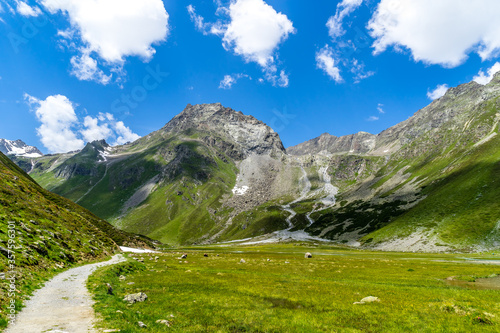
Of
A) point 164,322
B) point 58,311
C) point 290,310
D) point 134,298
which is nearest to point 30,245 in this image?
point 134,298

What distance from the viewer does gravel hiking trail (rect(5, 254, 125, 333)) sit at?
11.6 m

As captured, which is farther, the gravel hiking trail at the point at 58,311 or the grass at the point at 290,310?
the grass at the point at 290,310

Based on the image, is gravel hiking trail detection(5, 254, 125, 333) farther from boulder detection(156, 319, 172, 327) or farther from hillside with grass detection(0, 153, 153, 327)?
boulder detection(156, 319, 172, 327)

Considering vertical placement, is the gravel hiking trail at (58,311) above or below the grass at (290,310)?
above

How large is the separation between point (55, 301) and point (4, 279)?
3.95 metres

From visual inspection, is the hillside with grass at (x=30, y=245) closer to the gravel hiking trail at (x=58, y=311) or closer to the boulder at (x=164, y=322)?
the gravel hiking trail at (x=58, y=311)

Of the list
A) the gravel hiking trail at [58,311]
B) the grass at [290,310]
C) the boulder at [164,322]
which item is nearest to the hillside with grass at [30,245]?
the gravel hiking trail at [58,311]

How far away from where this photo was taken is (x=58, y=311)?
14.8m

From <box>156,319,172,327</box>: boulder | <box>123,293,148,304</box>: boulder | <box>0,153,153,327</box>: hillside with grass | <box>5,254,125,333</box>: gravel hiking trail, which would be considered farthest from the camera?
<box>123,293,148,304</box>: boulder

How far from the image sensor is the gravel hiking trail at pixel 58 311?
38.2 feet

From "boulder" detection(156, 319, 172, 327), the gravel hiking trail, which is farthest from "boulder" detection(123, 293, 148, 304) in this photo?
"boulder" detection(156, 319, 172, 327)

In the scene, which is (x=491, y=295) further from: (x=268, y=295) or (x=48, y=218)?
(x=48, y=218)

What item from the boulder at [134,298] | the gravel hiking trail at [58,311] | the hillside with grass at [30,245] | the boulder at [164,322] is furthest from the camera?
the boulder at [134,298]

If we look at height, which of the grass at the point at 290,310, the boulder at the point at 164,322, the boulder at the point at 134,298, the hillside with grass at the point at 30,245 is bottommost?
the grass at the point at 290,310
